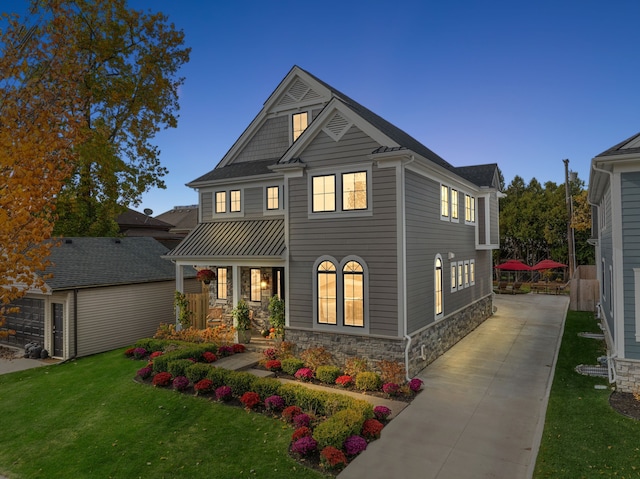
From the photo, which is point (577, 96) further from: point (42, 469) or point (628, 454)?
point (42, 469)

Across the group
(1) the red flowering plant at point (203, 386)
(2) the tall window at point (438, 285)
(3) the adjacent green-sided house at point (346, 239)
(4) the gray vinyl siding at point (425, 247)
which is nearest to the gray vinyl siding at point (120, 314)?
(3) the adjacent green-sided house at point (346, 239)

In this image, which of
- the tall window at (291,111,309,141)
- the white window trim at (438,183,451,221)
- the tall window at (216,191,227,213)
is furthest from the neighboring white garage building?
the white window trim at (438,183,451,221)

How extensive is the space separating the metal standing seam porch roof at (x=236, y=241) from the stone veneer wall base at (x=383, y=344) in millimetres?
→ 3030

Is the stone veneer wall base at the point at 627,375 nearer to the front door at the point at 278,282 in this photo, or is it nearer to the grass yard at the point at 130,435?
the grass yard at the point at 130,435

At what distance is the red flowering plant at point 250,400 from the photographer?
31.3 feet

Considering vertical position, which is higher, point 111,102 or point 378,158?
point 111,102

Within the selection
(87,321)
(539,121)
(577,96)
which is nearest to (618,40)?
(577,96)

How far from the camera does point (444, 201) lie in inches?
586

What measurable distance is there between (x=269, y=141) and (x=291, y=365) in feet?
34.4

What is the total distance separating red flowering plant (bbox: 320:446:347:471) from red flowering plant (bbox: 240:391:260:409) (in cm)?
304

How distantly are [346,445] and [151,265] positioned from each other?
1552cm

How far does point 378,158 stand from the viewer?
1131 centimetres

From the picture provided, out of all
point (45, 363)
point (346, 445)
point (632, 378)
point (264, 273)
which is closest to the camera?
point (346, 445)

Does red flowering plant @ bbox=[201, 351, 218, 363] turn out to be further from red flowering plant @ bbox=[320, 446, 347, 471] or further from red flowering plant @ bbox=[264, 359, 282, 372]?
red flowering plant @ bbox=[320, 446, 347, 471]
